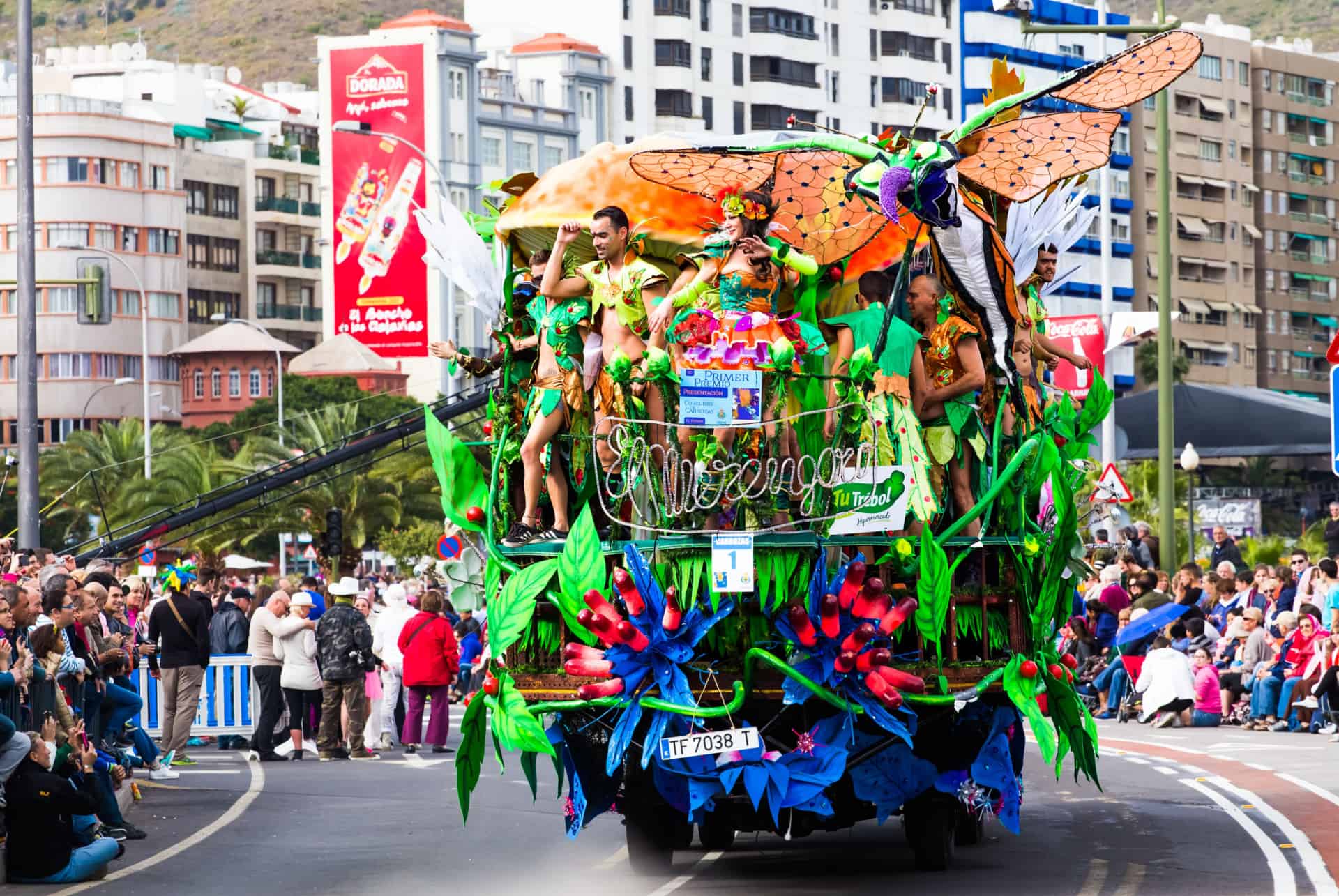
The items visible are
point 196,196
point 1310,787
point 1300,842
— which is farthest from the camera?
point 196,196

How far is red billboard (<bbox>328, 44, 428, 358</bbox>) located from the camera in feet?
370

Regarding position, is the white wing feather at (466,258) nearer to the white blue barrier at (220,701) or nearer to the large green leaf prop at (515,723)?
the large green leaf prop at (515,723)

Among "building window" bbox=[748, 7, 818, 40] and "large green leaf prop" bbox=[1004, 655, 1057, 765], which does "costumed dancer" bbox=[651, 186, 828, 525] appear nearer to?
"large green leaf prop" bbox=[1004, 655, 1057, 765]

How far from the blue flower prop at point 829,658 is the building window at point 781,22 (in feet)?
354

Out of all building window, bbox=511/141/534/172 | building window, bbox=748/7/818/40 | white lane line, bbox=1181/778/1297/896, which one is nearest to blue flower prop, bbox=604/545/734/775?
white lane line, bbox=1181/778/1297/896

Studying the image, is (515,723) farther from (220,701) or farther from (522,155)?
(522,155)

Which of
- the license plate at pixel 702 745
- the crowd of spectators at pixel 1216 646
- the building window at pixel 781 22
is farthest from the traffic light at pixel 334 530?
the building window at pixel 781 22

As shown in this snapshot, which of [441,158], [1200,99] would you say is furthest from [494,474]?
[1200,99]

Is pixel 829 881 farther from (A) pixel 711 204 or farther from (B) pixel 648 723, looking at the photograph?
(A) pixel 711 204

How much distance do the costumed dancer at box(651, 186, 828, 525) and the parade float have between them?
0.05 feet

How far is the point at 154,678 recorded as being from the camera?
27.3 meters

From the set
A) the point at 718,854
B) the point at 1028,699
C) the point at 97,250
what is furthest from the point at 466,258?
the point at 97,250

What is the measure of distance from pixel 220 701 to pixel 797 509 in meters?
14.6

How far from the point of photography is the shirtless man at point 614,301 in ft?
47.3
